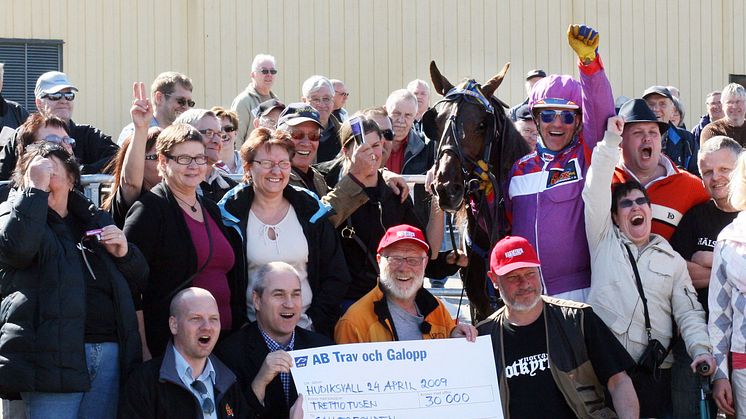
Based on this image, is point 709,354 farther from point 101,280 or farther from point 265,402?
point 101,280

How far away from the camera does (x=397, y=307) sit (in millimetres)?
5848

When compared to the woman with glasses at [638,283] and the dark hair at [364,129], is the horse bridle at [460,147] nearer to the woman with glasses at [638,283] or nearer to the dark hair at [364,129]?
the dark hair at [364,129]

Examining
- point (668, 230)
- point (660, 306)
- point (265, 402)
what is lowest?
point (265, 402)

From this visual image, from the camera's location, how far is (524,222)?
6.04 metres

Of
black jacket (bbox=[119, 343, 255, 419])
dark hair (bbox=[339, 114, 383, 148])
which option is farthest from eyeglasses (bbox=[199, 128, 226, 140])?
black jacket (bbox=[119, 343, 255, 419])

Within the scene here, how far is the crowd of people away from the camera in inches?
203

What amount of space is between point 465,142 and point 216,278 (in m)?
1.56

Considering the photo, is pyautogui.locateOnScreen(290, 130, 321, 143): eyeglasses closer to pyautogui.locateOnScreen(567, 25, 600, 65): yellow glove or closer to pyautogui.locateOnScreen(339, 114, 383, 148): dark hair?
pyautogui.locateOnScreen(339, 114, 383, 148): dark hair

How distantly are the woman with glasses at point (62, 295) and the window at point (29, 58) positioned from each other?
923 centimetres

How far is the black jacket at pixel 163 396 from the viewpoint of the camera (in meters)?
5.12

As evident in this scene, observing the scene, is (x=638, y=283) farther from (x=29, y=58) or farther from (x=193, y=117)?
(x=29, y=58)

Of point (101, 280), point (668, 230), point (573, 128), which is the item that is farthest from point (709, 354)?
point (101, 280)

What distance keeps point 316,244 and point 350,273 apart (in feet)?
1.58

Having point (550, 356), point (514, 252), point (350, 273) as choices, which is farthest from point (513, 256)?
point (350, 273)
